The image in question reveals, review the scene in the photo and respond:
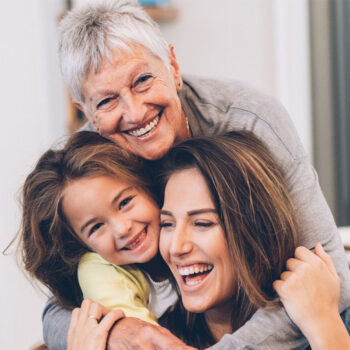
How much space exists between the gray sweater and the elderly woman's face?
0.11m

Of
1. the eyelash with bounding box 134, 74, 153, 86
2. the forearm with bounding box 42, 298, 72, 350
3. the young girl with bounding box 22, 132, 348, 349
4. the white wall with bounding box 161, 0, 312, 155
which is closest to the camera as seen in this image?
the young girl with bounding box 22, 132, 348, 349

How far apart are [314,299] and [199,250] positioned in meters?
0.31

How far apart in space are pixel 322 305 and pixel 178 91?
79 centimetres

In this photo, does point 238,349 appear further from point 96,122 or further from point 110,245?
point 96,122

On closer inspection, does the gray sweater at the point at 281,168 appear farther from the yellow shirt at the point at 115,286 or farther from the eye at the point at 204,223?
the eye at the point at 204,223

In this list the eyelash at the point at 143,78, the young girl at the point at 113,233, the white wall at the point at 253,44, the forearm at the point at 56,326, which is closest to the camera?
the young girl at the point at 113,233

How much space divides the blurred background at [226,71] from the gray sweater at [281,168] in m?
1.26

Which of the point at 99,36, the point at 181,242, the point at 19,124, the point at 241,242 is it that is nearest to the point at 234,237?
the point at 241,242

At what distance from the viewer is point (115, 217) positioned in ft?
4.99

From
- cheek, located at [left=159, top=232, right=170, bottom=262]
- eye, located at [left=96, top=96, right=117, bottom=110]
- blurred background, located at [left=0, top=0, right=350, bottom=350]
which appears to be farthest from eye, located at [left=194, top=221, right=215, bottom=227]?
blurred background, located at [left=0, top=0, right=350, bottom=350]

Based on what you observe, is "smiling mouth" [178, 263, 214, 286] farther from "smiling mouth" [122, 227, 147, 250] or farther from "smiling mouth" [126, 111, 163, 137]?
"smiling mouth" [126, 111, 163, 137]

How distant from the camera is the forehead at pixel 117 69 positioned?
144 cm

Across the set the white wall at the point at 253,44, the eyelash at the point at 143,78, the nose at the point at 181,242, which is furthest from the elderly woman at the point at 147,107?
the white wall at the point at 253,44

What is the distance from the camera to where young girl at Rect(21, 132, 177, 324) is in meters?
1.53
